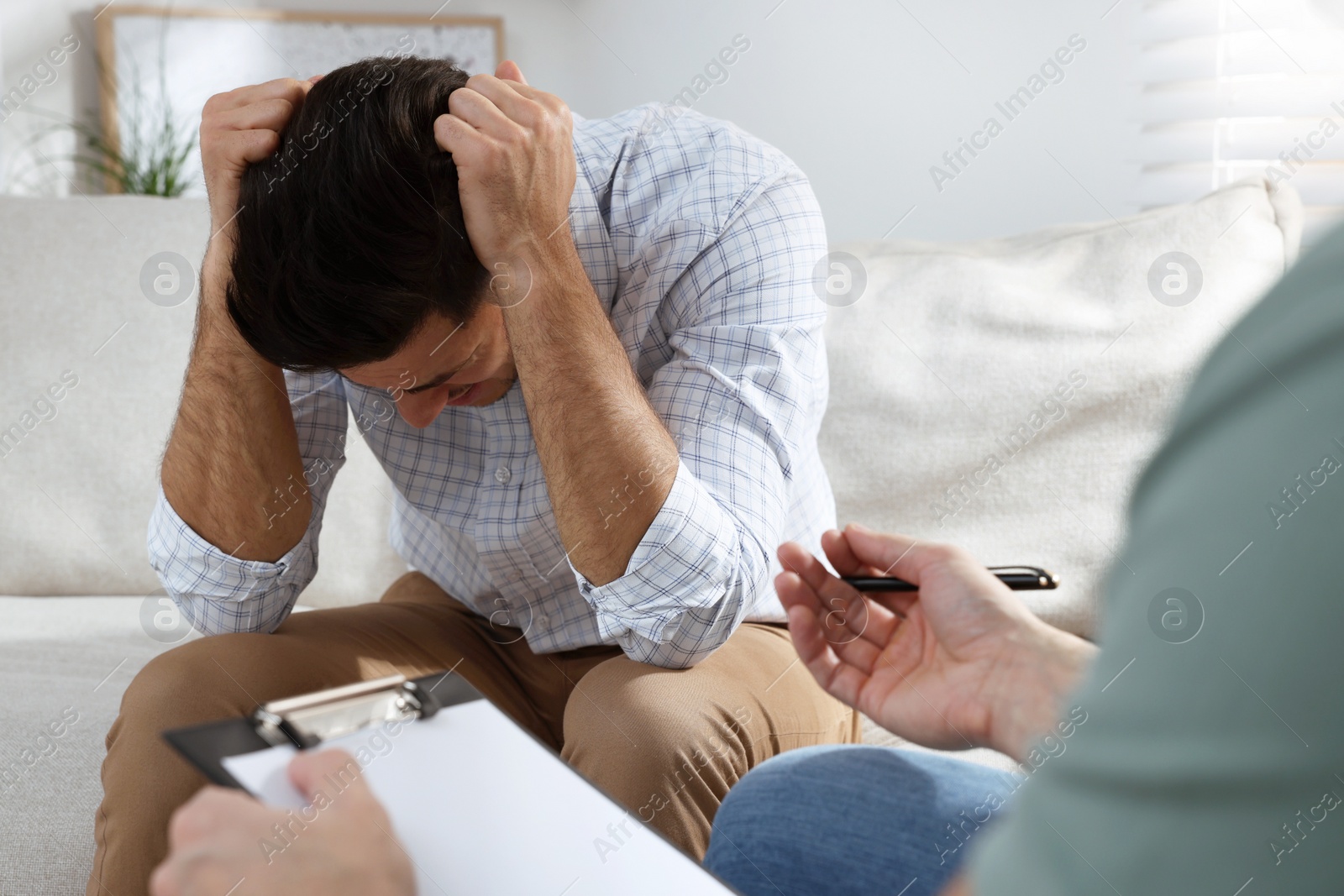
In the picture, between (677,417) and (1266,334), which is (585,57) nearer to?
(677,417)

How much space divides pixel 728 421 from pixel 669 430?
0.06 m

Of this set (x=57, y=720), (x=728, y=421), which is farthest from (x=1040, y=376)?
(x=57, y=720)

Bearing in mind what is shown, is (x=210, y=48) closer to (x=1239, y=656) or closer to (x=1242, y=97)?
(x=1242, y=97)

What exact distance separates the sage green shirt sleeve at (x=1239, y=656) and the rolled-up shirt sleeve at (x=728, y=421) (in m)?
0.68

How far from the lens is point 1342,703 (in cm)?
20

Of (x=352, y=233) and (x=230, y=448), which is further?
(x=230, y=448)

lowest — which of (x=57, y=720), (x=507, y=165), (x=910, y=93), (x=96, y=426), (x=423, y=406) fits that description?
(x=57, y=720)

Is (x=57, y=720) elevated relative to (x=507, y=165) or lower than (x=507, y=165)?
lower

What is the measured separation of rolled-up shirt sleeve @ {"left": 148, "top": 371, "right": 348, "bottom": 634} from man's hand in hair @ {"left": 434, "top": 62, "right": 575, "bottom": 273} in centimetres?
32

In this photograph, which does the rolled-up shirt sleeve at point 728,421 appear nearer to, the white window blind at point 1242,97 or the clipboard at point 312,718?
the clipboard at point 312,718

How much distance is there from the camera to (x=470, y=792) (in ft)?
1.57

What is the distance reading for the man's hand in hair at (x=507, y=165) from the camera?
0.91m

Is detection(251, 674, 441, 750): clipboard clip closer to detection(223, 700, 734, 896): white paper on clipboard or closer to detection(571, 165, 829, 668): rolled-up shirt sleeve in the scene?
detection(223, 700, 734, 896): white paper on clipboard

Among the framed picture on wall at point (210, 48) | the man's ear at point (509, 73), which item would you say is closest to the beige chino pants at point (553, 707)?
the man's ear at point (509, 73)
